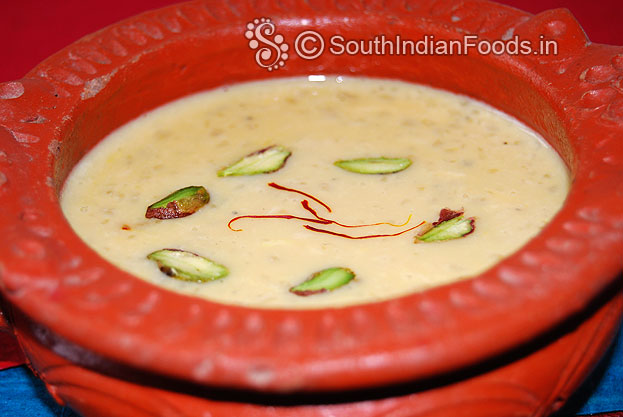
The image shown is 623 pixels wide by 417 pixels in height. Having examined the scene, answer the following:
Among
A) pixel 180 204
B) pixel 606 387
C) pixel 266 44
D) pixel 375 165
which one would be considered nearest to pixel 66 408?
pixel 180 204

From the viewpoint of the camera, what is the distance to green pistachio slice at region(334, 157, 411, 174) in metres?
1.40

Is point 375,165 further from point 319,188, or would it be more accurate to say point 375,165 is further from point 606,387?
point 606,387

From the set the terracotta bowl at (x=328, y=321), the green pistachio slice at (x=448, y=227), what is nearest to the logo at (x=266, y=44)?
the terracotta bowl at (x=328, y=321)

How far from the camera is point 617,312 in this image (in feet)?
3.67

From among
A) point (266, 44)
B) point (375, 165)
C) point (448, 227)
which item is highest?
point (266, 44)

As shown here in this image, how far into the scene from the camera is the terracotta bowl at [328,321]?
3.00 ft

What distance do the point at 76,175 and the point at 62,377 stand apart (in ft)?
1.43

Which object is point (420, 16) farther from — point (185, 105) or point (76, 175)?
point (76, 175)

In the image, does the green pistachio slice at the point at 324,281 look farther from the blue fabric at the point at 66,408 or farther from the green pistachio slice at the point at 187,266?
the blue fabric at the point at 66,408

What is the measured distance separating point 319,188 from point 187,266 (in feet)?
0.92

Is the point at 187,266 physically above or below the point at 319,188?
below

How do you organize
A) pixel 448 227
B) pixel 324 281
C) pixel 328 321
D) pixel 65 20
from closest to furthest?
pixel 328 321 → pixel 324 281 → pixel 448 227 → pixel 65 20

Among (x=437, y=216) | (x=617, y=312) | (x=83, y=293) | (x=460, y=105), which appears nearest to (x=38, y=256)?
(x=83, y=293)

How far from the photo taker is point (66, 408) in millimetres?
1420
